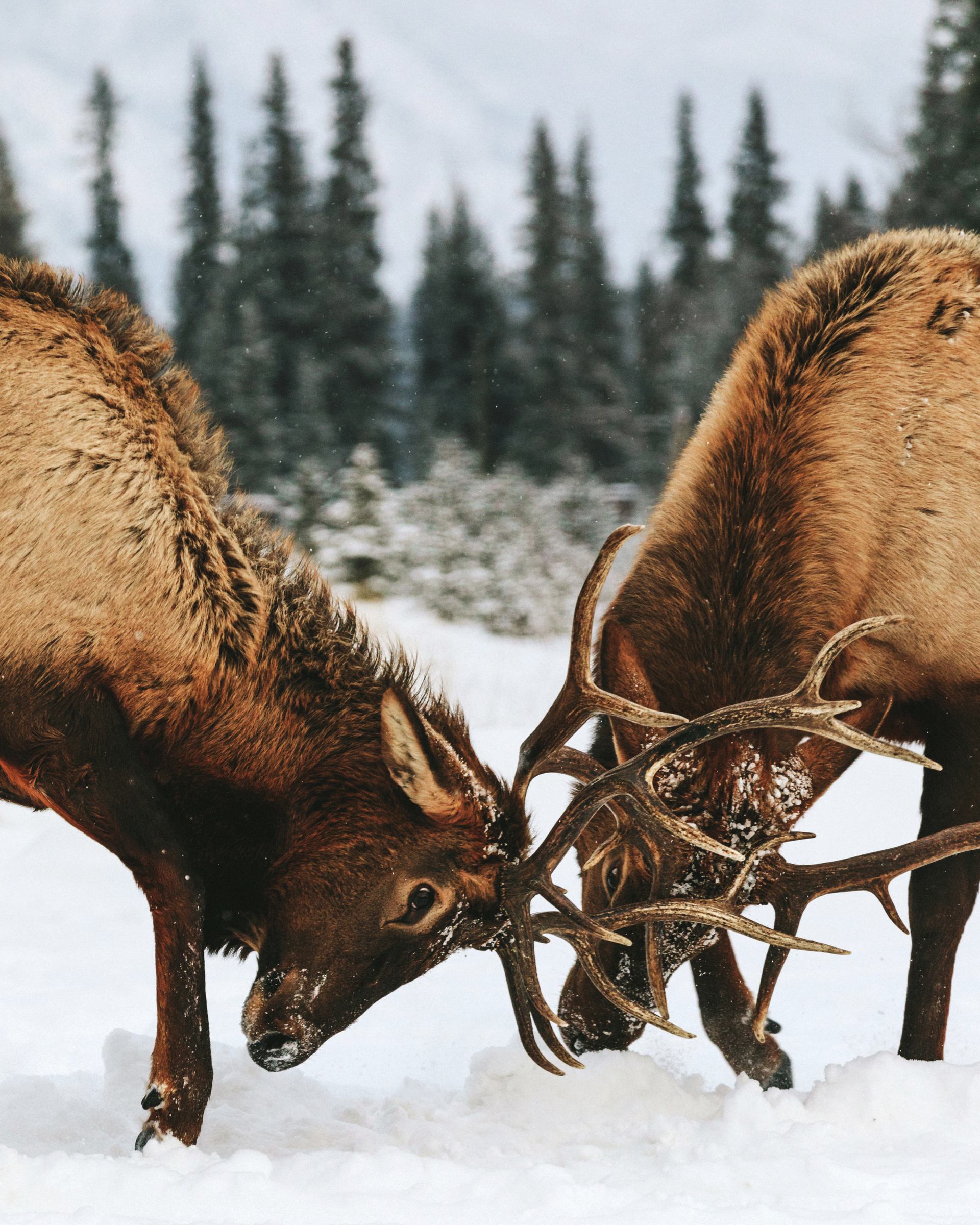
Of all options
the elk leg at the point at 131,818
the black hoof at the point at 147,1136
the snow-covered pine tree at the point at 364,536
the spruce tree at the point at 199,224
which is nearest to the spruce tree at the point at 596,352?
the spruce tree at the point at 199,224

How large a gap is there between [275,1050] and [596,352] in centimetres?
4260

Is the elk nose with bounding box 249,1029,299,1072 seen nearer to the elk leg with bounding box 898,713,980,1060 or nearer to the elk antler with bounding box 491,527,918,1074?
the elk antler with bounding box 491,527,918,1074

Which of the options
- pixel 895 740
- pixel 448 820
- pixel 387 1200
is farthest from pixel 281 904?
pixel 895 740

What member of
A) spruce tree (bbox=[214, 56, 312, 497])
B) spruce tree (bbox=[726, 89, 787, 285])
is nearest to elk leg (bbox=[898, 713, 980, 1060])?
spruce tree (bbox=[214, 56, 312, 497])

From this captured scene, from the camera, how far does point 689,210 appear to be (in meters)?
46.2

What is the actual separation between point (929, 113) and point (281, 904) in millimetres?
29090

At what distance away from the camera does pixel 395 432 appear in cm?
4509

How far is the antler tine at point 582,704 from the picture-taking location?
11.9 ft

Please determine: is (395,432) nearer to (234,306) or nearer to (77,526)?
(234,306)

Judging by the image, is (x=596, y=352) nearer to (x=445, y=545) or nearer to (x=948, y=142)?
(x=948, y=142)

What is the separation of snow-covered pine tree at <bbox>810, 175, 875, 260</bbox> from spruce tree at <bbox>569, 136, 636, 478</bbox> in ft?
25.4

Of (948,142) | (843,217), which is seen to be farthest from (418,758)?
(843,217)

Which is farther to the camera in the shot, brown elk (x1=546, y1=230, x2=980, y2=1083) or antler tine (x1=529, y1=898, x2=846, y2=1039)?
brown elk (x1=546, y1=230, x2=980, y2=1083)

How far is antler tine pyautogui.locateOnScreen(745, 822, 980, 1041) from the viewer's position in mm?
3877
